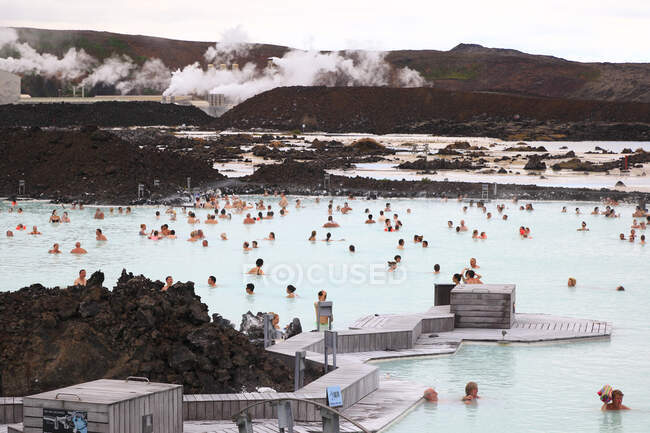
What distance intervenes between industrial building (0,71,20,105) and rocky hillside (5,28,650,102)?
20.7m

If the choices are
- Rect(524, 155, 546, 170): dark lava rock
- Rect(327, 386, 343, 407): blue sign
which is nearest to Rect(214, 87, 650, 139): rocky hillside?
Rect(524, 155, 546, 170): dark lava rock

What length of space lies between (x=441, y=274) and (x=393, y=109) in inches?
3149

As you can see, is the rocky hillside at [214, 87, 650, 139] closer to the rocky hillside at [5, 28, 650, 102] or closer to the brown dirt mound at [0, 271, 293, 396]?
the rocky hillside at [5, 28, 650, 102]

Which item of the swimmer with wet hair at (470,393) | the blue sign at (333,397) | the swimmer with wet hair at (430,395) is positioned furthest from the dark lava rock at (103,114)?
the blue sign at (333,397)

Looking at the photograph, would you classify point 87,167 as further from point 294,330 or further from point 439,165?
point 294,330

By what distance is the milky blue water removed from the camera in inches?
422

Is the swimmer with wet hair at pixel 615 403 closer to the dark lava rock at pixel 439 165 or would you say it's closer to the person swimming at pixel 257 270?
the person swimming at pixel 257 270

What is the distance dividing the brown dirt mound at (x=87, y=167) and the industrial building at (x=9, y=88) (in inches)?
2688

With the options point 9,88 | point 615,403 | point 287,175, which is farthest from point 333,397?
point 9,88

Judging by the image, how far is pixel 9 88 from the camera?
347 feet

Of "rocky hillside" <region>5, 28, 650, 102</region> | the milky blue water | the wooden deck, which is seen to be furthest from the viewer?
"rocky hillside" <region>5, 28, 650, 102</region>

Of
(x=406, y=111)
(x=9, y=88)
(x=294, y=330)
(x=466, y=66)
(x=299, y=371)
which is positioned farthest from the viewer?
(x=466, y=66)

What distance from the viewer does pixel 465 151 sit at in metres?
57.9

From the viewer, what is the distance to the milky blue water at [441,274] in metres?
10.7
